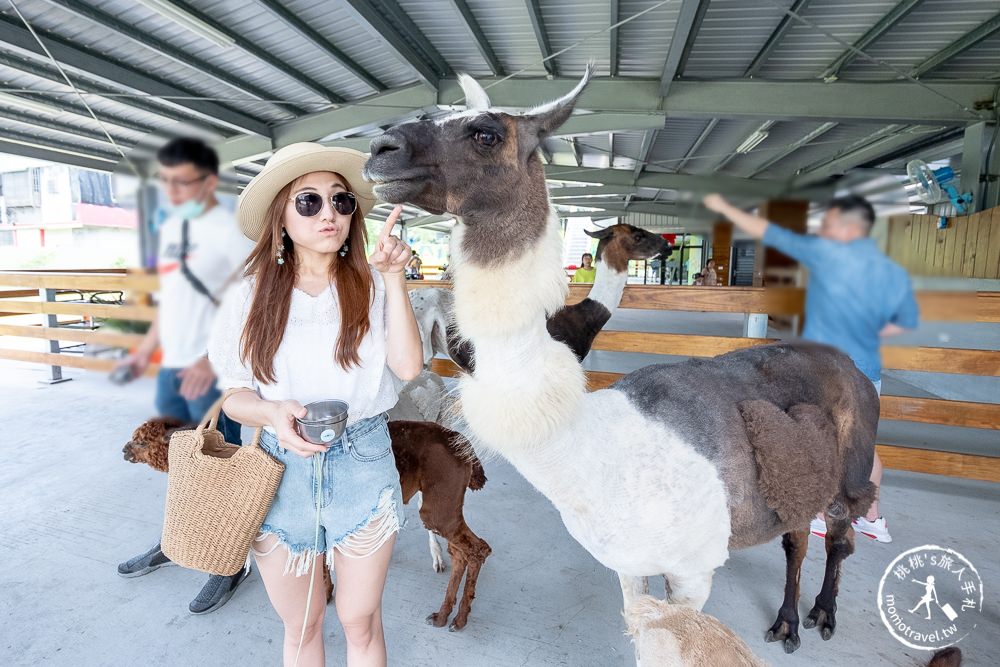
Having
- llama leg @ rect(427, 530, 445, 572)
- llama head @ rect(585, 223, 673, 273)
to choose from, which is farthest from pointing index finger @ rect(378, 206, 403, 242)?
llama head @ rect(585, 223, 673, 273)

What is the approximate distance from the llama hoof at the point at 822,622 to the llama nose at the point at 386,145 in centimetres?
247

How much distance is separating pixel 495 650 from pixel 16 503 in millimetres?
3262

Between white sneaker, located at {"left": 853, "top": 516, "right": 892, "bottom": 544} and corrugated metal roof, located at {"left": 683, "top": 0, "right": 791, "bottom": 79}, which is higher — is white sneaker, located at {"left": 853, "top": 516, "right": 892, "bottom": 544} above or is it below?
below

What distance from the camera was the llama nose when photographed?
1182mm

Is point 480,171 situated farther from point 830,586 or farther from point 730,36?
point 730,36

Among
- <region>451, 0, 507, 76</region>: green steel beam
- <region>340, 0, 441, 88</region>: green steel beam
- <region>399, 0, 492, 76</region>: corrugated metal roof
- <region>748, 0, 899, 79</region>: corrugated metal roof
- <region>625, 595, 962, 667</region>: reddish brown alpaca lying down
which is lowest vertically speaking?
<region>625, 595, 962, 667</region>: reddish brown alpaca lying down

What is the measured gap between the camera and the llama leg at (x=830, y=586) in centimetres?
202

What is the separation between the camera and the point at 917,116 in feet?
12.8

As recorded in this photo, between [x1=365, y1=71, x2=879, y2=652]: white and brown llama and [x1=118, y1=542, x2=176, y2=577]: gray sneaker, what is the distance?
2117 mm

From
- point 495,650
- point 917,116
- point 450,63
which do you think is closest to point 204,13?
point 450,63

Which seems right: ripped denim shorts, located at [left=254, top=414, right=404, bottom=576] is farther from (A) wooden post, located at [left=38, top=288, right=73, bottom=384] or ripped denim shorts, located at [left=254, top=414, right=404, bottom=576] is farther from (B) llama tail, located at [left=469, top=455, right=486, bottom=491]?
(A) wooden post, located at [left=38, top=288, right=73, bottom=384]

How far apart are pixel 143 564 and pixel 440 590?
1.50 m

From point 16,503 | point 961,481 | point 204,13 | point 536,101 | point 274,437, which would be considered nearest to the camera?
point 274,437

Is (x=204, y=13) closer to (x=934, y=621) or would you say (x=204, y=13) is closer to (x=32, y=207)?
(x=32, y=207)
